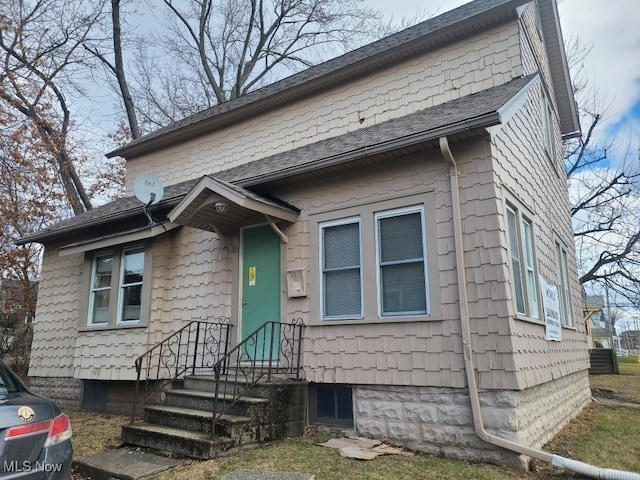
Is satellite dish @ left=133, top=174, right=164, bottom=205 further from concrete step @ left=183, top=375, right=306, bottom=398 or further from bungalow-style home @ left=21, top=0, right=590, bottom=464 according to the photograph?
concrete step @ left=183, top=375, right=306, bottom=398

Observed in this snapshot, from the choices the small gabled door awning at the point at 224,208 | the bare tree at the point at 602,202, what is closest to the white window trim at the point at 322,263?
the small gabled door awning at the point at 224,208

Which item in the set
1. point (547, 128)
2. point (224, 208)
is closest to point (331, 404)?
point (224, 208)

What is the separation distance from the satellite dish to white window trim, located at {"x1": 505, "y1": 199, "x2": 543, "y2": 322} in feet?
18.2

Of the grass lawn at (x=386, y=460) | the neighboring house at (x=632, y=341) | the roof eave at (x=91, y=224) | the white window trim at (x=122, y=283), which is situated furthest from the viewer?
the neighboring house at (x=632, y=341)

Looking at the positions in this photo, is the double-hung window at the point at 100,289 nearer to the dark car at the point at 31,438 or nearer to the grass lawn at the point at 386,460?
the grass lawn at the point at 386,460

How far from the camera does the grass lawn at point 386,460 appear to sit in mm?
4223

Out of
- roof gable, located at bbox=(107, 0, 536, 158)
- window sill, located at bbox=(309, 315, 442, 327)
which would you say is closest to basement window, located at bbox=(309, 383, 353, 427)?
window sill, located at bbox=(309, 315, 442, 327)

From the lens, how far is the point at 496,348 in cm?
474

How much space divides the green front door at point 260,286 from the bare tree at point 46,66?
12.7 m

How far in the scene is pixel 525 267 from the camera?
19.5ft

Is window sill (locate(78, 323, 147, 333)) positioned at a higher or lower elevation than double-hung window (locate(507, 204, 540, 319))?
lower

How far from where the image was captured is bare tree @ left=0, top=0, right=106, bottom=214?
1639 cm

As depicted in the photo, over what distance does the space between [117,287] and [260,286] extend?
10.3ft

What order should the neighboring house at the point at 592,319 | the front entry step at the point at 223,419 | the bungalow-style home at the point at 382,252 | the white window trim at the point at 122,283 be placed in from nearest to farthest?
the front entry step at the point at 223,419 < the bungalow-style home at the point at 382,252 < the white window trim at the point at 122,283 < the neighboring house at the point at 592,319
